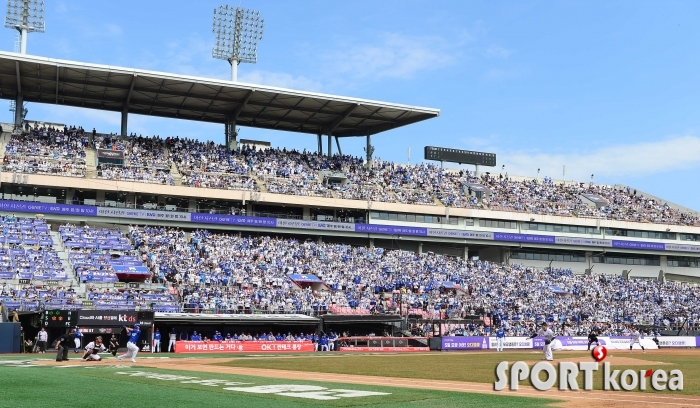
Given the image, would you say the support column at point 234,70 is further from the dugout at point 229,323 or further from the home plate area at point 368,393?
the home plate area at point 368,393

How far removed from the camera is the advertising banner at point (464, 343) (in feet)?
165

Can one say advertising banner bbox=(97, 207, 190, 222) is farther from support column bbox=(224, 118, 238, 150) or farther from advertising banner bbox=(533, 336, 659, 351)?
advertising banner bbox=(533, 336, 659, 351)

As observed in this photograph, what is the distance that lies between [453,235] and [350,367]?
45.8 meters

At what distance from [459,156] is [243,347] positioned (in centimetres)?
4659

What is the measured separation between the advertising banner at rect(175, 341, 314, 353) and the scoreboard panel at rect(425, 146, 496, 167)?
134ft

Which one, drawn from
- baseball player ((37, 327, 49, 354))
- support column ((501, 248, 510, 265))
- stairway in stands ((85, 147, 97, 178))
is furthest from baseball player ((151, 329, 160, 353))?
support column ((501, 248, 510, 265))

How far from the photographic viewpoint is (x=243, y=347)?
45062mm

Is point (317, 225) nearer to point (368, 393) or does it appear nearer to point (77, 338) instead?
point (77, 338)

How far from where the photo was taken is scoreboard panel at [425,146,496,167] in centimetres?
8450

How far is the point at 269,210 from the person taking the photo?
69375 mm

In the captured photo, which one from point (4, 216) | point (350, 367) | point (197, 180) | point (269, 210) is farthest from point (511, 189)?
point (350, 367)

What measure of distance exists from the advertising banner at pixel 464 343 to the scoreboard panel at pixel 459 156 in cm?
3564

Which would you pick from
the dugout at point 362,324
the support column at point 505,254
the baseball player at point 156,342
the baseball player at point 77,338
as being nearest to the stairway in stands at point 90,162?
the baseball player at point 156,342

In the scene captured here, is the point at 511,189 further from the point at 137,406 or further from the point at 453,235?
the point at 137,406
